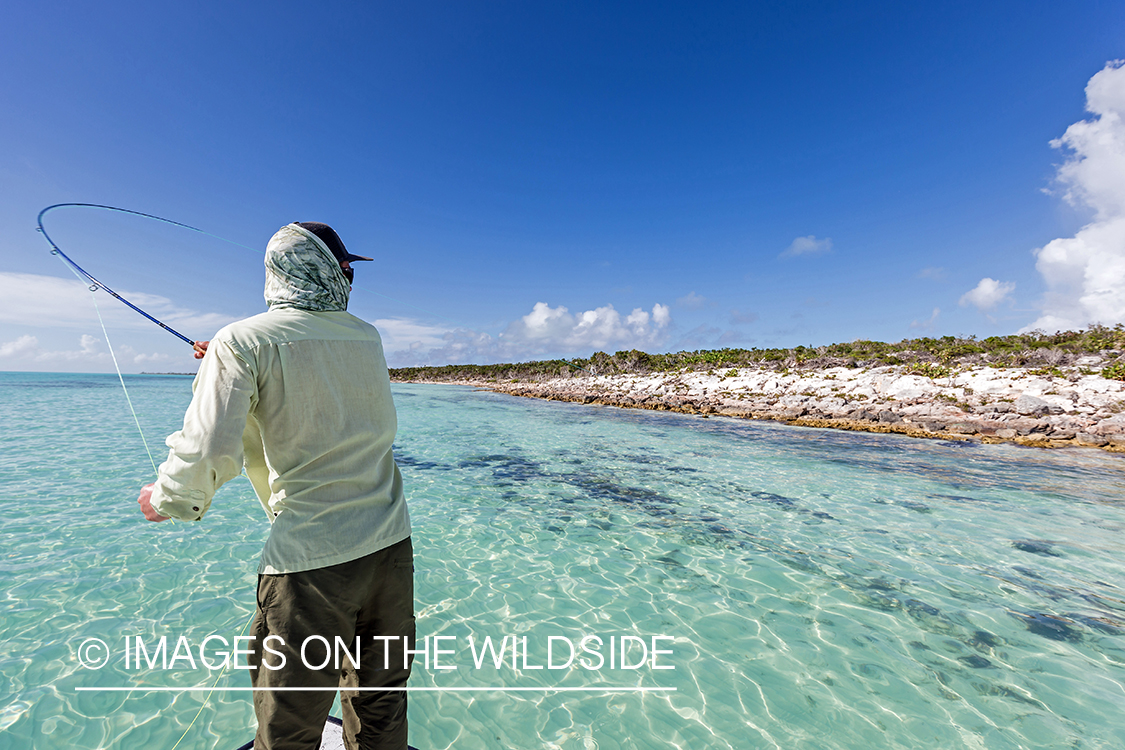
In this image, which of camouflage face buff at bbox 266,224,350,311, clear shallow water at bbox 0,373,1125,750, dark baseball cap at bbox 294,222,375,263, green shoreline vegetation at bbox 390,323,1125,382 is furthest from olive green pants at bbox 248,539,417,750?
green shoreline vegetation at bbox 390,323,1125,382

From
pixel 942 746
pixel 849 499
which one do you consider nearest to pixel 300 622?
pixel 942 746

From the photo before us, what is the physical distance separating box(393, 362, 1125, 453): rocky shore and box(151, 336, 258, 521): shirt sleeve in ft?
77.4

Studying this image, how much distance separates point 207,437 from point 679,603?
5111 mm

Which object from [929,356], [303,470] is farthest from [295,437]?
[929,356]

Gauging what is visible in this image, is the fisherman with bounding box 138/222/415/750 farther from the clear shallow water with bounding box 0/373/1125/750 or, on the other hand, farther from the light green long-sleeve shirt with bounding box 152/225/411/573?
the clear shallow water with bounding box 0/373/1125/750

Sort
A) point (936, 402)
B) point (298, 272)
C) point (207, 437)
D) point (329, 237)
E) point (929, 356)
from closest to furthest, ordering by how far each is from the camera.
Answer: point (207, 437) → point (298, 272) → point (329, 237) → point (936, 402) → point (929, 356)

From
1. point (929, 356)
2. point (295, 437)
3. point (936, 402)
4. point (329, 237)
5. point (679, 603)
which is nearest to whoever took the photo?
point (295, 437)

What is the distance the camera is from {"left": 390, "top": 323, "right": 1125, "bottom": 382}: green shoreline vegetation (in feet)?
72.6

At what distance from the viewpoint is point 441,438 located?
17.4m

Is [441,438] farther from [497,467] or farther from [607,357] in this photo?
[607,357]

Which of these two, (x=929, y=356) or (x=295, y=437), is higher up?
(x=929, y=356)

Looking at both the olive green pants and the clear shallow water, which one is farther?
the clear shallow water

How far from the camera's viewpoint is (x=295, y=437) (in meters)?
1.73

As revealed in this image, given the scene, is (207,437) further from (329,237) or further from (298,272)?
(329,237)
